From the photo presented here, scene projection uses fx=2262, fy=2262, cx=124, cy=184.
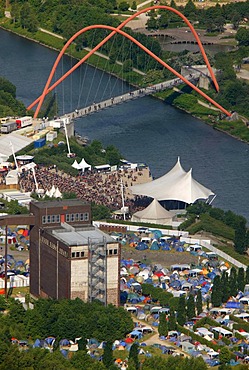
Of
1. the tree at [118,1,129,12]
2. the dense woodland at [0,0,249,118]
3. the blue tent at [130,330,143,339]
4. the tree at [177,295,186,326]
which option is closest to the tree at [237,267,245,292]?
the tree at [177,295,186,326]

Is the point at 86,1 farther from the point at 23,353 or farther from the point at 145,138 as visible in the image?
the point at 23,353

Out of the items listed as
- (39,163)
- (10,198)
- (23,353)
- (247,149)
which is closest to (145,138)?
(247,149)

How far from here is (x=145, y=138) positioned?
116 metres

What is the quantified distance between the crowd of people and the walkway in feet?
44.3

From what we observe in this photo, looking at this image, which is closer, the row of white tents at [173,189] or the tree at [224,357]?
the tree at [224,357]

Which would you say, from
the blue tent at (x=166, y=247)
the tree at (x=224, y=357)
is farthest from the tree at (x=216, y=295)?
the blue tent at (x=166, y=247)

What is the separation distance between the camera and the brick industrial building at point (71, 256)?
79438 mm

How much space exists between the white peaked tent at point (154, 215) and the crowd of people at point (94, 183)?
187 centimetres

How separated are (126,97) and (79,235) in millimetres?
42728

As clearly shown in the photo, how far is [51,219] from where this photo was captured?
8238 cm

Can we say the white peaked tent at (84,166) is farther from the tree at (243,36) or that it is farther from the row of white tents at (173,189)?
the tree at (243,36)

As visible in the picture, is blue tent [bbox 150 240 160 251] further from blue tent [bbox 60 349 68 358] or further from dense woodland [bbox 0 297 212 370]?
blue tent [bbox 60 349 68 358]

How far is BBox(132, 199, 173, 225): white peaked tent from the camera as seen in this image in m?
94.6

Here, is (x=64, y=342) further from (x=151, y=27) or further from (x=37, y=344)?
(x=151, y=27)
